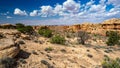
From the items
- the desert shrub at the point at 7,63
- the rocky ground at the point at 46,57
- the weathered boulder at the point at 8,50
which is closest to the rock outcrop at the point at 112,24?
the rocky ground at the point at 46,57

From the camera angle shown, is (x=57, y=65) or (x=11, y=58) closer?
(x=11, y=58)

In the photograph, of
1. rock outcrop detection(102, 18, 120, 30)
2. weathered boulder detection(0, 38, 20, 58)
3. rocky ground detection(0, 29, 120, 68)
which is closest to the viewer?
weathered boulder detection(0, 38, 20, 58)

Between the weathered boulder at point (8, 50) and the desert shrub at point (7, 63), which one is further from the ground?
the weathered boulder at point (8, 50)

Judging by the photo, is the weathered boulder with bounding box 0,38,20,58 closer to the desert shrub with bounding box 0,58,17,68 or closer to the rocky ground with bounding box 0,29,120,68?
the rocky ground with bounding box 0,29,120,68

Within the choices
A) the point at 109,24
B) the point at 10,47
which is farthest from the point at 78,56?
the point at 109,24

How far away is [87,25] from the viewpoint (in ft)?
300

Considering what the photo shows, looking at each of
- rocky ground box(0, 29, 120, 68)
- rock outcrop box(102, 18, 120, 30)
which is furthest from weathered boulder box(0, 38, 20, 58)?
rock outcrop box(102, 18, 120, 30)

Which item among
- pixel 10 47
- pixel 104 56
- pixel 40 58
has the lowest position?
pixel 104 56

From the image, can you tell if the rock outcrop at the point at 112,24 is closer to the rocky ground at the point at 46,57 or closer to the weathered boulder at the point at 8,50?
the rocky ground at the point at 46,57

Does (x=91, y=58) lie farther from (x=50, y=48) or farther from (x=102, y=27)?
(x=102, y=27)

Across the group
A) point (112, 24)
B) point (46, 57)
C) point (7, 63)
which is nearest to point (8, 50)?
point (7, 63)

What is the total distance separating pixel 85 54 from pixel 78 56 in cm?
150

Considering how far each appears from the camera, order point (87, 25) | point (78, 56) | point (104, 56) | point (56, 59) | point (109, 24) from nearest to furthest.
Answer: point (56, 59) → point (78, 56) → point (104, 56) → point (109, 24) → point (87, 25)

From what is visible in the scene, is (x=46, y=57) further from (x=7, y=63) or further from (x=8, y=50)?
(x=7, y=63)
